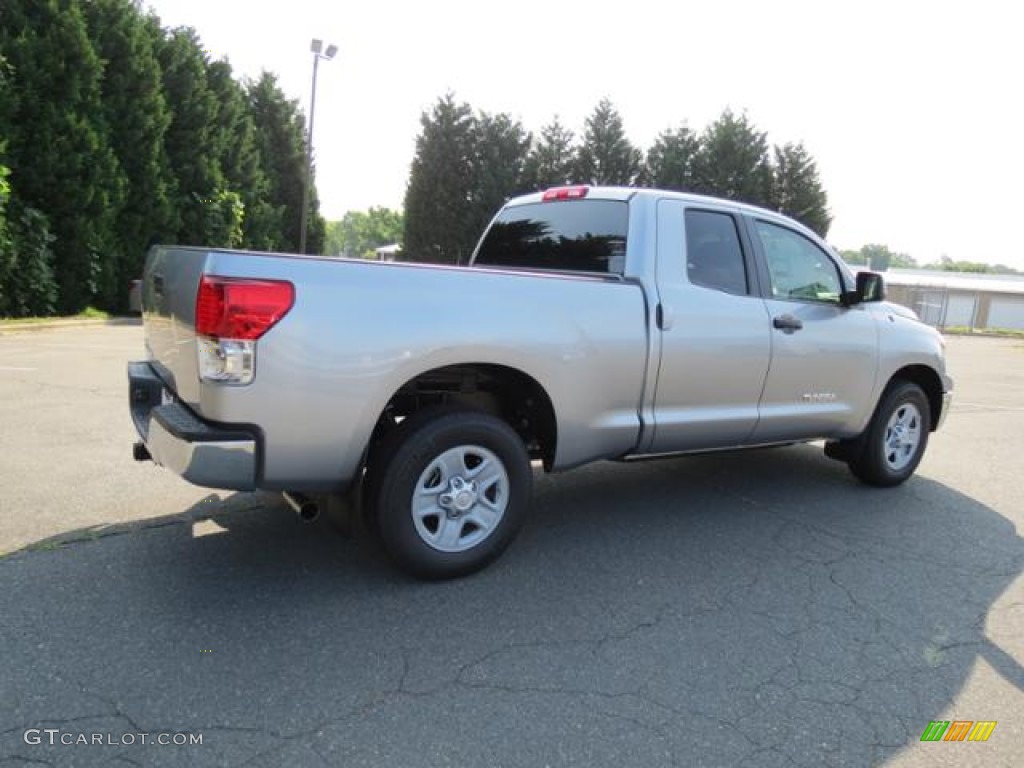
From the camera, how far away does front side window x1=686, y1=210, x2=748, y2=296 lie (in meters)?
4.47

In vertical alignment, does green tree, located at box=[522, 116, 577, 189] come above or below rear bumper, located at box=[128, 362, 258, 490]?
above

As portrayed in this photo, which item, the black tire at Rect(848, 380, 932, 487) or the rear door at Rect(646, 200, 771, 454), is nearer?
the rear door at Rect(646, 200, 771, 454)

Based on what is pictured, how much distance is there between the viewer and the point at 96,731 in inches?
95.2

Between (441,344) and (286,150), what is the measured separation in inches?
1071

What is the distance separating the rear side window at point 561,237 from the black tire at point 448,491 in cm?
135

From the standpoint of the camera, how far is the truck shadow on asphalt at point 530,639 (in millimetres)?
2527

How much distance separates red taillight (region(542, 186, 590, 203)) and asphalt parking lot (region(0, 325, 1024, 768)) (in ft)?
6.42

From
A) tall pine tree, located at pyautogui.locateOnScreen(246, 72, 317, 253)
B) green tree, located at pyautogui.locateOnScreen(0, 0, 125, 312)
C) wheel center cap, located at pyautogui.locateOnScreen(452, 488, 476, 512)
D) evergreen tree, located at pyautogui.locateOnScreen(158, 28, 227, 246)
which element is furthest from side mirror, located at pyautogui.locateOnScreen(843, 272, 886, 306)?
tall pine tree, located at pyautogui.locateOnScreen(246, 72, 317, 253)

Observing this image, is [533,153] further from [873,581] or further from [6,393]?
[873,581]

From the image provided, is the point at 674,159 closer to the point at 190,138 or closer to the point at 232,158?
the point at 232,158

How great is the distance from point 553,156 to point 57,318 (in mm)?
28071

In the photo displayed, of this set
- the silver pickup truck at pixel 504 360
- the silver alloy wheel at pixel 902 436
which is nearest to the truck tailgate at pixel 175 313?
the silver pickup truck at pixel 504 360

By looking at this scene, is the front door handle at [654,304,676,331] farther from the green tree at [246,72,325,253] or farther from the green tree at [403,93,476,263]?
the green tree at [403,93,476,263]

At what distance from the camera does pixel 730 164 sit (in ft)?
129
